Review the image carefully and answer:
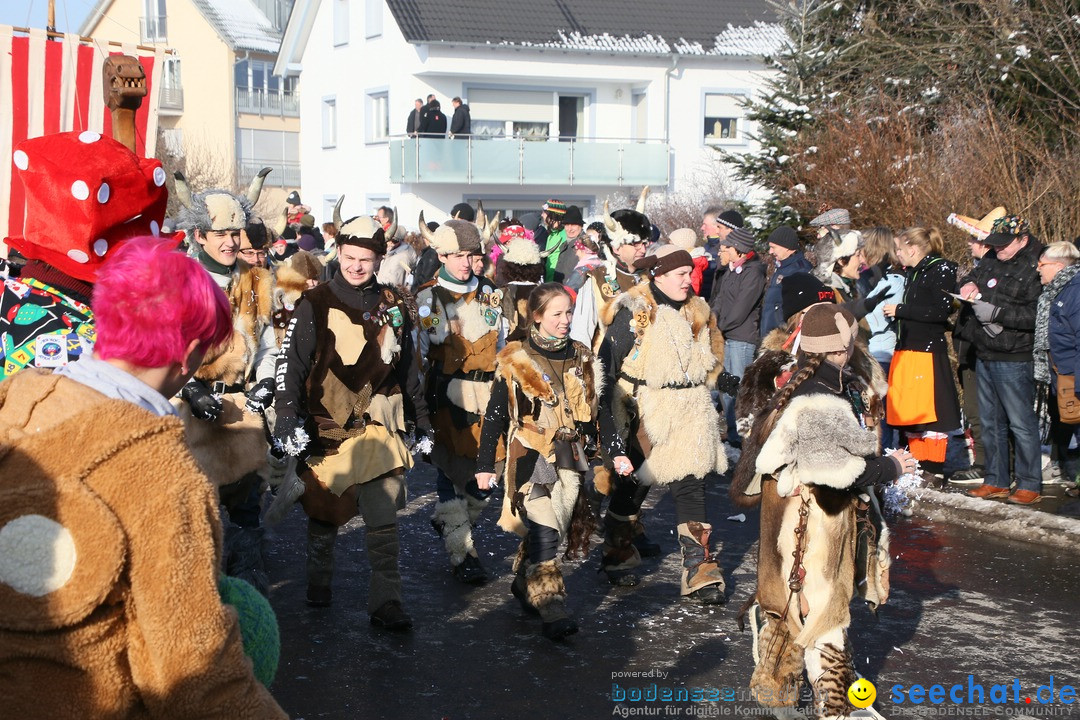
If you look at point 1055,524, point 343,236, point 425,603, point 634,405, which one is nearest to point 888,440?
point 1055,524

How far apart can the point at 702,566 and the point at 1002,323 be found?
3.75 meters

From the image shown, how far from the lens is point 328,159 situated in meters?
38.6

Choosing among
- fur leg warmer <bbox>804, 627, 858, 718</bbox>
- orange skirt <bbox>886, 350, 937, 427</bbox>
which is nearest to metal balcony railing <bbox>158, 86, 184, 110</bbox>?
orange skirt <bbox>886, 350, 937, 427</bbox>

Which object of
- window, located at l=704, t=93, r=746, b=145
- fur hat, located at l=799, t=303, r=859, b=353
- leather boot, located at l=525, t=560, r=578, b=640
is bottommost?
leather boot, located at l=525, t=560, r=578, b=640

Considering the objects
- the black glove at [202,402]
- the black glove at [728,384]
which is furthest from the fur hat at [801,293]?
the black glove at [202,402]

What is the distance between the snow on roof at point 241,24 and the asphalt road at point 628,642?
44841 millimetres

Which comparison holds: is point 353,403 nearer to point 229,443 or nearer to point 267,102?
point 229,443

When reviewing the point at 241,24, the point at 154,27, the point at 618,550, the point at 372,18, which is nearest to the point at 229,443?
the point at 618,550

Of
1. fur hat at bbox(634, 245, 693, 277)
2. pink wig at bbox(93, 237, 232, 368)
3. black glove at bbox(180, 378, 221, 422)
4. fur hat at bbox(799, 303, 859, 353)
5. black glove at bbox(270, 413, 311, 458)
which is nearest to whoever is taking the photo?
pink wig at bbox(93, 237, 232, 368)

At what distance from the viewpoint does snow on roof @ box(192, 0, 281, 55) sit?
4894cm

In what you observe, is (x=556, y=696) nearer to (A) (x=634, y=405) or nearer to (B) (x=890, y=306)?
(A) (x=634, y=405)

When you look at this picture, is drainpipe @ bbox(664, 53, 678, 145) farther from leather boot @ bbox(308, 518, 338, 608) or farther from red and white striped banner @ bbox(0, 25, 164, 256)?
leather boot @ bbox(308, 518, 338, 608)

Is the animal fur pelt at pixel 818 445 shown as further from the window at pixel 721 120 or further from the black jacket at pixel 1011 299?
the window at pixel 721 120

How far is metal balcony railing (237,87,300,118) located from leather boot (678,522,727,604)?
47072mm
